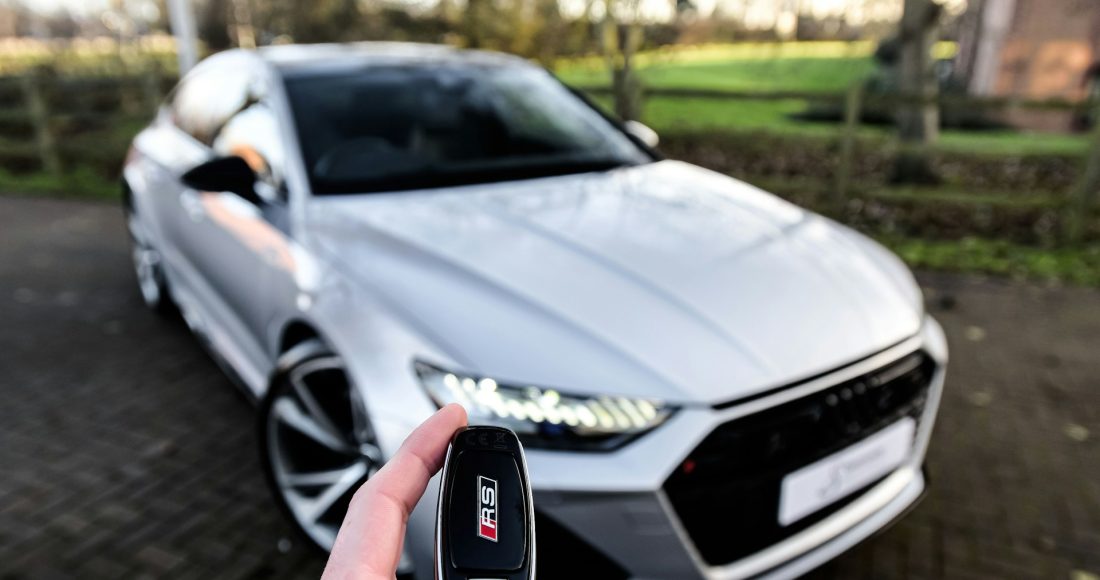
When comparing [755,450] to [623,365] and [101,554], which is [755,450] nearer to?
[623,365]

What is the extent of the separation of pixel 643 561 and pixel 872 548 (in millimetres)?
1164

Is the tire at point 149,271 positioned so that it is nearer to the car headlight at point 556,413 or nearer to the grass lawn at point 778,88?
the car headlight at point 556,413

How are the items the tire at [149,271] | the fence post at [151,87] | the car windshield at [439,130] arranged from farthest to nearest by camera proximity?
the fence post at [151,87]
the tire at [149,271]
the car windshield at [439,130]

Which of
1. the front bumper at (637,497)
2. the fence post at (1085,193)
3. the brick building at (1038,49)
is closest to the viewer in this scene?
the front bumper at (637,497)

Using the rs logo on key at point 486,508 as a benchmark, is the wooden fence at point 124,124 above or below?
below

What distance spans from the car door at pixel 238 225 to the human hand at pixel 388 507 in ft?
5.74

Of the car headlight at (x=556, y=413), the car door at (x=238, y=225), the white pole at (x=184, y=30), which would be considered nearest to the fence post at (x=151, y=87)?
the white pole at (x=184, y=30)

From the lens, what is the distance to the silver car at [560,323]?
177 centimetres

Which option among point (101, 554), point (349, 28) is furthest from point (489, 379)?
point (349, 28)

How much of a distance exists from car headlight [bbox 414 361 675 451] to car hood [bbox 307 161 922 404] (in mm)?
29

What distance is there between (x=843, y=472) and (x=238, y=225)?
229cm

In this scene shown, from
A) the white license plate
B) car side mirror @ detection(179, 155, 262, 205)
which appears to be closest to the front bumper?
the white license plate

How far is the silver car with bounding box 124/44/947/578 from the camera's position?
177 centimetres

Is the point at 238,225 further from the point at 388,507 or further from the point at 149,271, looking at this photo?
the point at 388,507
